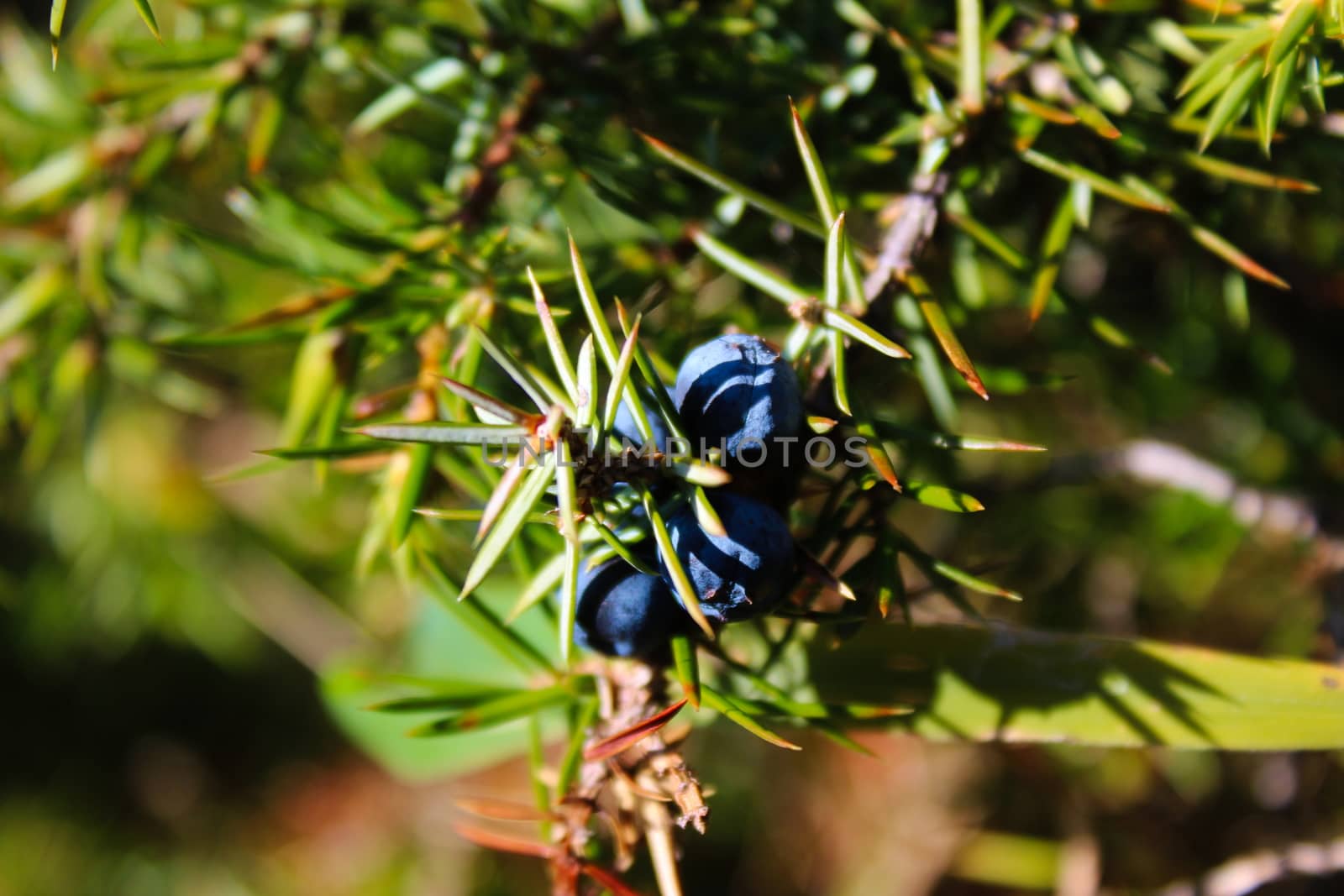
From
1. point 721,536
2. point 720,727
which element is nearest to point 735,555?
point 721,536

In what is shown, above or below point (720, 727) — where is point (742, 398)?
above

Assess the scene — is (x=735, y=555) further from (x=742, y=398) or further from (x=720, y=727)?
(x=720, y=727)

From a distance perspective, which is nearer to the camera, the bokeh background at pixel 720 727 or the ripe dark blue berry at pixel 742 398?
the ripe dark blue berry at pixel 742 398

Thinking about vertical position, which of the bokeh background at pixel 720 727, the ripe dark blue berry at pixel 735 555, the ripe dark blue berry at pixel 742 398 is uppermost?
the ripe dark blue berry at pixel 742 398

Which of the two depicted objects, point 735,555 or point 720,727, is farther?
point 720,727

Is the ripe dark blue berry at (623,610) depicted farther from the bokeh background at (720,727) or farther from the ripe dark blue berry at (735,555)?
the bokeh background at (720,727)

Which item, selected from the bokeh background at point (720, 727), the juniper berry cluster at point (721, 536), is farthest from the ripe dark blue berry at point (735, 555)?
the bokeh background at point (720, 727)

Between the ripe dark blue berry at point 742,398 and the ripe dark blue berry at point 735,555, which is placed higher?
the ripe dark blue berry at point 742,398
